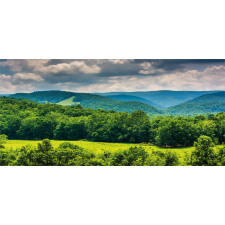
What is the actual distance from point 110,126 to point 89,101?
1.80m

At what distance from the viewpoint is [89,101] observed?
1023 cm

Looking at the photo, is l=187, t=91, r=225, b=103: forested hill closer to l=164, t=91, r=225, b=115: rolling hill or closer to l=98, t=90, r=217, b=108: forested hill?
l=164, t=91, r=225, b=115: rolling hill

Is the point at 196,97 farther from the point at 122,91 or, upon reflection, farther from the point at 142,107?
the point at 122,91

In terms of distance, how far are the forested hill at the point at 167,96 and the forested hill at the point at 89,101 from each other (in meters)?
0.37

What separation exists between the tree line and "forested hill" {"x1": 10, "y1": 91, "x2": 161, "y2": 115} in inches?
17.2

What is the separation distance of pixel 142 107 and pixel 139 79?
1.27 metres

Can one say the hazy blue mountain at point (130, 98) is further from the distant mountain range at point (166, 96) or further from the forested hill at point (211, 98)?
the forested hill at point (211, 98)

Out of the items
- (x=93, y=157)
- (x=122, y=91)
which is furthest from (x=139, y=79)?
(x=93, y=157)

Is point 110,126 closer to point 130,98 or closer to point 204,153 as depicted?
point 130,98

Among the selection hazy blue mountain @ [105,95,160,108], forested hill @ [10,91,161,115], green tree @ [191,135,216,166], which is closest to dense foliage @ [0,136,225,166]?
green tree @ [191,135,216,166]

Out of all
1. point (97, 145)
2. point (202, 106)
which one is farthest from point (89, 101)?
point (202, 106)

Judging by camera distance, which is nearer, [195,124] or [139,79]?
[195,124]

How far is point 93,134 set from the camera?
9.08 metres

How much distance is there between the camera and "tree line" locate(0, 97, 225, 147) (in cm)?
873
